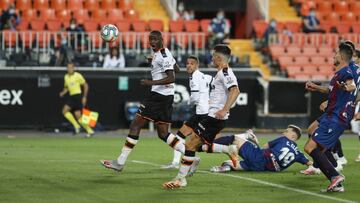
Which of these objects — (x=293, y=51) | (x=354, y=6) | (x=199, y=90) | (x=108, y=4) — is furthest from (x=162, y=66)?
(x=354, y=6)

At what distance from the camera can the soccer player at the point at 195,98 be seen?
17500mm

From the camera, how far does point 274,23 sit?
3456 centimetres

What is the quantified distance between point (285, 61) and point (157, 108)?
17.9 m

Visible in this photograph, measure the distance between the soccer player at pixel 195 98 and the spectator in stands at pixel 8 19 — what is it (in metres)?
14.9

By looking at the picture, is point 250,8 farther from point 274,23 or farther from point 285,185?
point 285,185

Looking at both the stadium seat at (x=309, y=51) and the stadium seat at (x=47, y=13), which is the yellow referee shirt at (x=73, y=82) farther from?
the stadium seat at (x=309, y=51)

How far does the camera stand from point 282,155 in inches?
651

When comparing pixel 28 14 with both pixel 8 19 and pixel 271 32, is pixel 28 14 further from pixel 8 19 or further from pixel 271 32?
pixel 271 32

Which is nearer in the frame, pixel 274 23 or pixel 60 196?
pixel 60 196

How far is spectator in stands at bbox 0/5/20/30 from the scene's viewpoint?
31.8 metres

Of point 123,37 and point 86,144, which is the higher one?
point 123,37

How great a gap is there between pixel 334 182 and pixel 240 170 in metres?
3.30

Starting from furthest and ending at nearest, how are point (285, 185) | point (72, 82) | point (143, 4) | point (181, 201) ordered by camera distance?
1. point (143, 4)
2. point (72, 82)
3. point (285, 185)
4. point (181, 201)

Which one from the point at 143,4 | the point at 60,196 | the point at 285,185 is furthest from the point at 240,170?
the point at 143,4
